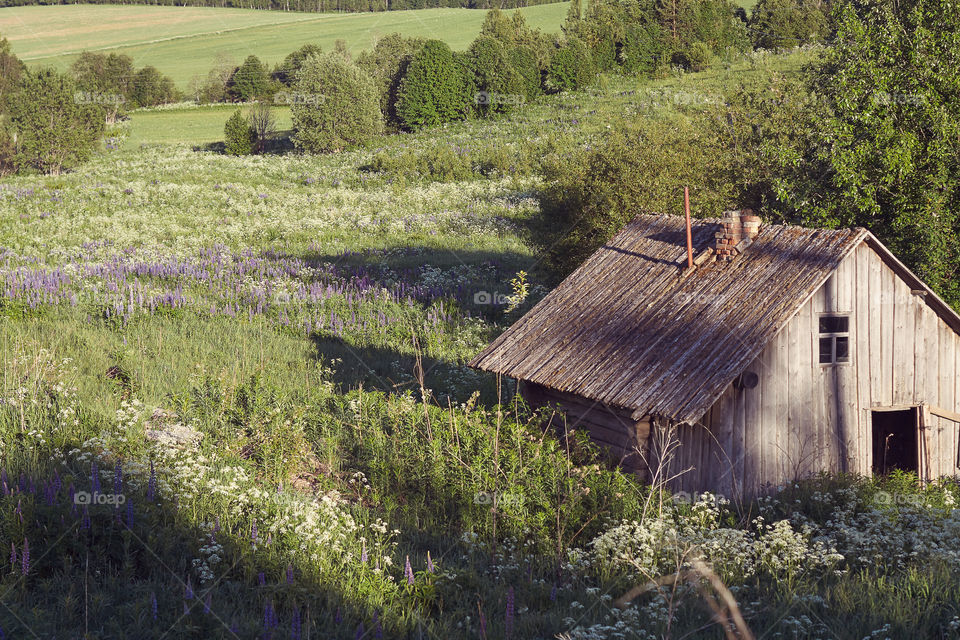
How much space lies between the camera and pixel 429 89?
250 feet

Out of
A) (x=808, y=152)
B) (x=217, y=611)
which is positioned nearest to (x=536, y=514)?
(x=217, y=611)

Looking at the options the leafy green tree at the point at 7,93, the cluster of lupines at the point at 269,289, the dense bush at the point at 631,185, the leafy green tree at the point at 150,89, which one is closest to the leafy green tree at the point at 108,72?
the leafy green tree at the point at 150,89

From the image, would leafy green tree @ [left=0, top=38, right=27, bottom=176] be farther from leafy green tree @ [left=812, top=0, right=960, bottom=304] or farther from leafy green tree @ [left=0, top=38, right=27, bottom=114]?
leafy green tree @ [left=812, top=0, right=960, bottom=304]

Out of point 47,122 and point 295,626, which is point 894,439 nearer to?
point 295,626

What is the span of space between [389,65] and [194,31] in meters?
66.2

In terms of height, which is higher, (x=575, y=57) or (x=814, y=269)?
(x=575, y=57)

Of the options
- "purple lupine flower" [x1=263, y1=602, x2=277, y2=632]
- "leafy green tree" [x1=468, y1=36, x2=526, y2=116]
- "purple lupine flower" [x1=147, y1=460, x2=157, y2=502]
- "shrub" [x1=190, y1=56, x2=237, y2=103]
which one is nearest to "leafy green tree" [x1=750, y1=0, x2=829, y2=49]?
"leafy green tree" [x1=468, y1=36, x2=526, y2=116]

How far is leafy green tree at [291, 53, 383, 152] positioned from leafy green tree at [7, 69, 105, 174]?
16764mm

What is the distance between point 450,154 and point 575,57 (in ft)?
103

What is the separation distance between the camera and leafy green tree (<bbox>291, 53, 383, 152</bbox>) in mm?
67688

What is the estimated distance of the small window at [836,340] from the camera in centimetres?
1364

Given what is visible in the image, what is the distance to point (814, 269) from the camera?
13.3 meters

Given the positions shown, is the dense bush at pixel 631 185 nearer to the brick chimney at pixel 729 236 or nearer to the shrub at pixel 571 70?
the brick chimney at pixel 729 236

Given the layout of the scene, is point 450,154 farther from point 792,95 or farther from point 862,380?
point 862,380
